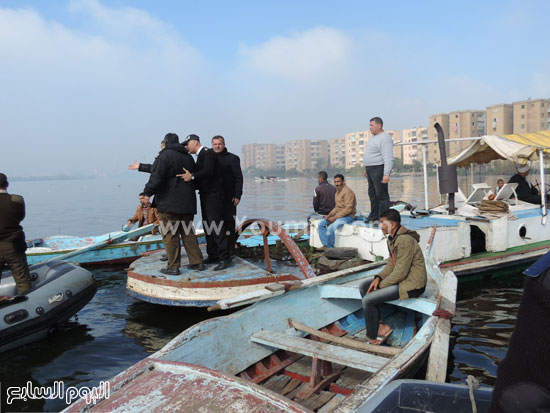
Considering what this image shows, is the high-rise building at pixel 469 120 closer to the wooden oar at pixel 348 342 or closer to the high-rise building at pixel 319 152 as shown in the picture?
the high-rise building at pixel 319 152

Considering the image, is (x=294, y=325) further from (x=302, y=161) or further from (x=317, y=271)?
(x=302, y=161)

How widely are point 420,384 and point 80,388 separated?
4.63 m

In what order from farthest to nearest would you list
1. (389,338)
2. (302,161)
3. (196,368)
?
(302,161) < (389,338) < (196,368)

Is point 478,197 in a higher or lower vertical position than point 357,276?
higher

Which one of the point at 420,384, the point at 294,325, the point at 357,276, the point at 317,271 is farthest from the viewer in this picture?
the point at 317,271

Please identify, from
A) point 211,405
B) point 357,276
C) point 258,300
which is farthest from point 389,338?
point 211,405

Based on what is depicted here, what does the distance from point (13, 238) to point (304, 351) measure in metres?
4.85

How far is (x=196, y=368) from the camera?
10.4 ft

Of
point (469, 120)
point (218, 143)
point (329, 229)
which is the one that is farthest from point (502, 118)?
point (218, 143)

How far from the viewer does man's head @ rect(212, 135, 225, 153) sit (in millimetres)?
7516

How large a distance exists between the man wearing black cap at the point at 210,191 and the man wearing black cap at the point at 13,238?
2.52 metres

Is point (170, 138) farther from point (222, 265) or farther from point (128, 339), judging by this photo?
point (128, 339)

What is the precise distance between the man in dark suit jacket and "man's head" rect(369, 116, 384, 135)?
10.4 ft

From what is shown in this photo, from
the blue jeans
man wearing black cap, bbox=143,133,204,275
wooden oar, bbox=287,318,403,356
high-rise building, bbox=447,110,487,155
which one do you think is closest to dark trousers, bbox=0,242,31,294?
man wearing black cap, bbox=143,133,204,275
